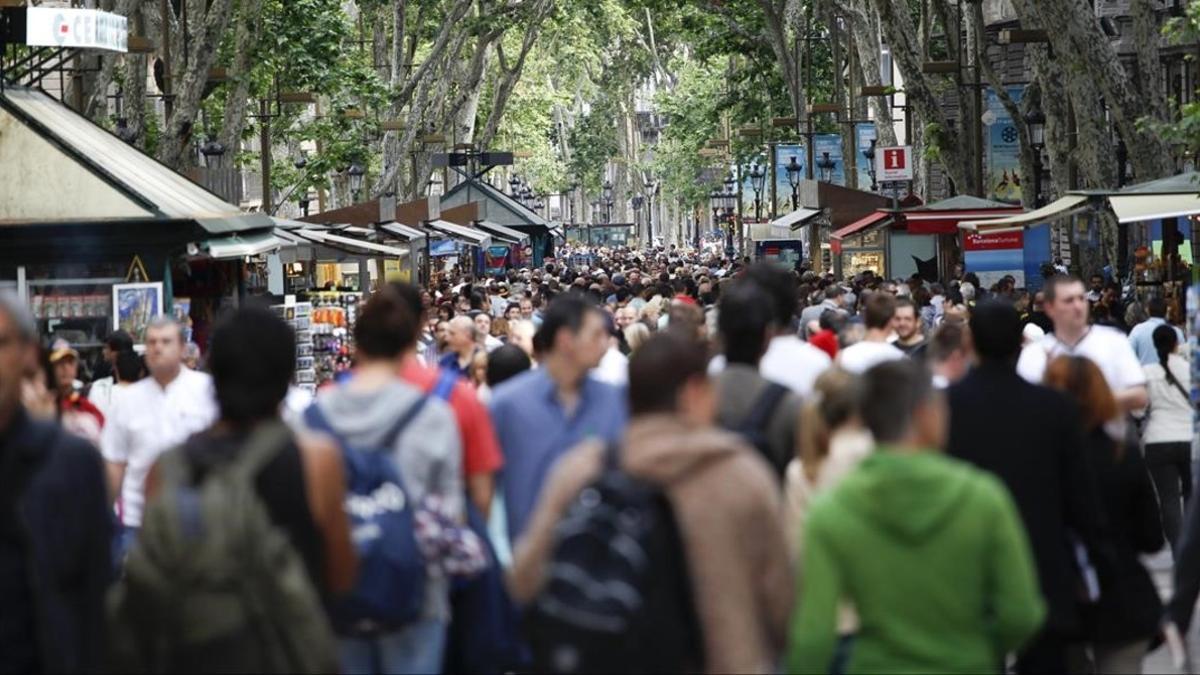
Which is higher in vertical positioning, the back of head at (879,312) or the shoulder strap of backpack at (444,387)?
the back of head at (879,312)

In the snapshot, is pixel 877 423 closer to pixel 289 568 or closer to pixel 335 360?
pixel 289 568

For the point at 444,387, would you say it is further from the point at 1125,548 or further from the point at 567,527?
the point at 1125,548

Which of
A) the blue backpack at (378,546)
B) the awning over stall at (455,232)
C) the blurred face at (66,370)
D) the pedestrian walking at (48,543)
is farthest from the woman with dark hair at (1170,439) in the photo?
the awning over stall at (455,232)

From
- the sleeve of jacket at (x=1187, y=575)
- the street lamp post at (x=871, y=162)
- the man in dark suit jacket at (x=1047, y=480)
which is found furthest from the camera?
the street lamp post at (x=871, y=162)

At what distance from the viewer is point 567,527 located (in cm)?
552

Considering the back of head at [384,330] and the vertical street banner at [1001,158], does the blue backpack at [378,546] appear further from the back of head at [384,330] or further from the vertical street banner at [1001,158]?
the vertical street banner at [1001,158]

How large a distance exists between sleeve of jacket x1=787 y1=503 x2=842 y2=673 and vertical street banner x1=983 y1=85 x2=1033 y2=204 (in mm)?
37812

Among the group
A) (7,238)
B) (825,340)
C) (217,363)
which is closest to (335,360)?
(7,238)

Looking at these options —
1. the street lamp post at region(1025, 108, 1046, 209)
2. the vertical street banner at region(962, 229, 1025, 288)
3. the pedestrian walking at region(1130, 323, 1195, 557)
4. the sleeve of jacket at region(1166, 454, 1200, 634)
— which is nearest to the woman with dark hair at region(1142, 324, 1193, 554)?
the pedestrian walking at region(1130, 323, 1195, 557)

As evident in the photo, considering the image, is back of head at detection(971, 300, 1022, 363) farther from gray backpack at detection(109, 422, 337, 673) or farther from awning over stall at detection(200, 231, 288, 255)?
awning over stall at detection(200, 231, 288, 255)

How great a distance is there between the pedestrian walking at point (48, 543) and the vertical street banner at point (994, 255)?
23.2 meters

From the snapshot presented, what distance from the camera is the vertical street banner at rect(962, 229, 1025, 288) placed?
28766mm

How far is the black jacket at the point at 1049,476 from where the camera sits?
7266mm

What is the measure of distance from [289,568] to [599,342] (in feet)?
7.58
